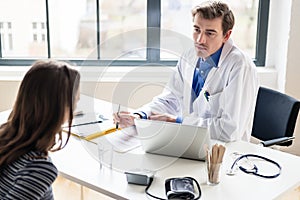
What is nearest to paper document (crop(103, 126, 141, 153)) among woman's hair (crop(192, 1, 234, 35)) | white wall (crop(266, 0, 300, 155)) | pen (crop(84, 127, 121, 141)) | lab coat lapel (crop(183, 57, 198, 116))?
pen (crop(84, 127, 121, 141))

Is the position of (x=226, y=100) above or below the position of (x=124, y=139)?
above

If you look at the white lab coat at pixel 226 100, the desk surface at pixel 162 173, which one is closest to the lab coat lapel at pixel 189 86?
the white lab coat at pixel 226 100

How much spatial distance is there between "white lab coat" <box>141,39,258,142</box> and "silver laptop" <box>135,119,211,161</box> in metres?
0.21

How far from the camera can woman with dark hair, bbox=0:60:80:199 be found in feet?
4.29

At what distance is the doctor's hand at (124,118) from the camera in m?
2.01

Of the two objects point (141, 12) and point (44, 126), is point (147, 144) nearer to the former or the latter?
point (44, 126)

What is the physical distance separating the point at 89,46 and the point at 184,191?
2082 millimetres

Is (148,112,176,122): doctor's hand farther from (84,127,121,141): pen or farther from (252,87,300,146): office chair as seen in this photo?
(252,87,300,146): office chair

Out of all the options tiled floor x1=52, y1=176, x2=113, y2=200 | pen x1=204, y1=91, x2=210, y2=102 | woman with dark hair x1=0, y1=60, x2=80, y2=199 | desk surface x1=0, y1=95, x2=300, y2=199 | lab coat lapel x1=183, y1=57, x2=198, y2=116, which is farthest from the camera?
tiled floor x1=52, y1=176, x2=113, y2=200

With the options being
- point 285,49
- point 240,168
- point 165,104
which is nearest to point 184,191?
point 240,168

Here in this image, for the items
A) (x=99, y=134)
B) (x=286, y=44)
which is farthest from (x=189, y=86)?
(x=286, y=44)

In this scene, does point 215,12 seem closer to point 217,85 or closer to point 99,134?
point 217,85

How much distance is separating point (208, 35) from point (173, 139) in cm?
60

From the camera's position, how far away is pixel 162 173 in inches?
64.4
